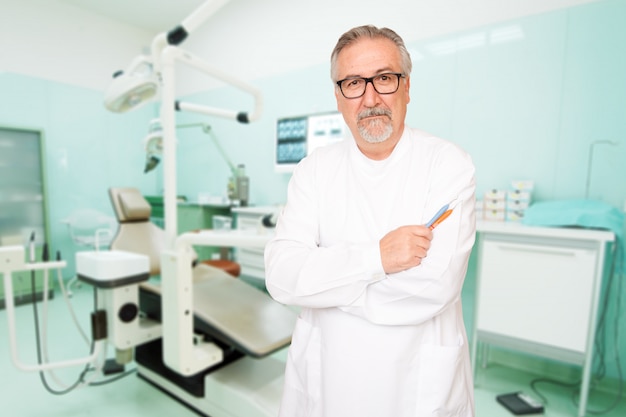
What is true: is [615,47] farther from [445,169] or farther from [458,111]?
[445,169]

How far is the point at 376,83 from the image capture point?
0.85 metres

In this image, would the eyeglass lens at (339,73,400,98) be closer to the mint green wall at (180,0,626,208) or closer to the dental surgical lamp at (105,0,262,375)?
the dental surgical lamp at (105,0,262,375)

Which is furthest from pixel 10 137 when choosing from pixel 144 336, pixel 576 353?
pixel 576 353

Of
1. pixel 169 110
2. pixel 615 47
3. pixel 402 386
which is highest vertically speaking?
pixel 615 47

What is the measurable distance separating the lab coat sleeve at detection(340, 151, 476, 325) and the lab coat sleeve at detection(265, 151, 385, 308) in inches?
1.6

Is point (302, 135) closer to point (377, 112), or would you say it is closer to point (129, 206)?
point (129, 206)

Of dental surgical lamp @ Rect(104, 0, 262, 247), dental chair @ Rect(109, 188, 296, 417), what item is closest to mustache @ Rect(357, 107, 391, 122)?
dental surgical lamp @ Rect(104, 0, 262, 247)

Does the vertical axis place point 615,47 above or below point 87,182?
above

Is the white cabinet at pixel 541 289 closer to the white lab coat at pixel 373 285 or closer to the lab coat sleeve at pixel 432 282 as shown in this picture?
the white lab coat at pixel 373 285

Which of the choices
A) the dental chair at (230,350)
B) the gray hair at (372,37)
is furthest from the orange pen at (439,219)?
the dental chair at (230,350)

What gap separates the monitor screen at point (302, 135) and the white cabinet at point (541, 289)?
1546 mm

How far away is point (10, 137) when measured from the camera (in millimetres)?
3402

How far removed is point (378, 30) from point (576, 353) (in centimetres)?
190

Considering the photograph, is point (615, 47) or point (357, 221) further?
point (615, 47)
